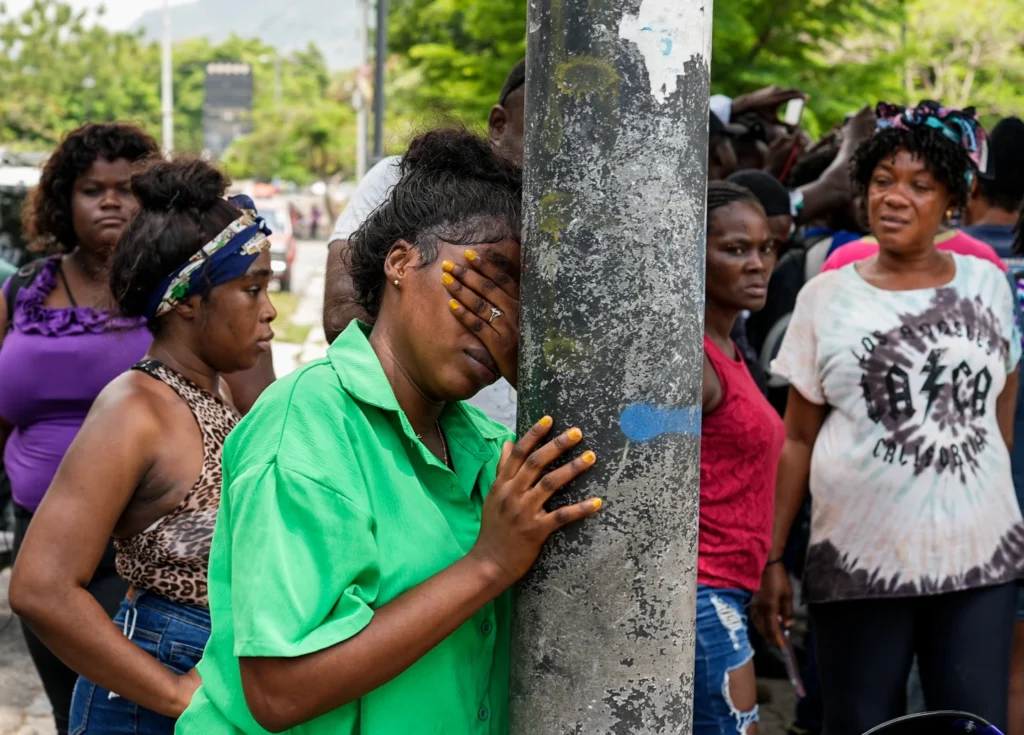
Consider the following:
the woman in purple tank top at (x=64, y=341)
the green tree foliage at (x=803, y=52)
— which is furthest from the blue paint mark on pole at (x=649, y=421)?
the green tree foliage at (x=803, y=52)

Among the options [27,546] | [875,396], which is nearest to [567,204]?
[27,546]

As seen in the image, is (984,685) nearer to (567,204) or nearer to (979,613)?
(979,613)

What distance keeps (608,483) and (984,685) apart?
255 cm

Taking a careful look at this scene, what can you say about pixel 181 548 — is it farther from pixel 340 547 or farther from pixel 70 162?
pixel 70 162

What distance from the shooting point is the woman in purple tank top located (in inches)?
153

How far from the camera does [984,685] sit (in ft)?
12.4

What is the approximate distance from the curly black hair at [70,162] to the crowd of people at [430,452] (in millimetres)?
13

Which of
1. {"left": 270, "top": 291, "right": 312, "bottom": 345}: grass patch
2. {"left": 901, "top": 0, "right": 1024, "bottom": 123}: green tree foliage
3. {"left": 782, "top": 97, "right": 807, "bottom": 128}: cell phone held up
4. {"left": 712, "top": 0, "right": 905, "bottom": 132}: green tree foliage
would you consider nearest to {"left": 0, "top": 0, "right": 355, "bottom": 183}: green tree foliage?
{"left": 270, "top": 291, "right": 312, "bottom": 345}: grass patch

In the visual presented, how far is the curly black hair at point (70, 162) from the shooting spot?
4324 millimetres

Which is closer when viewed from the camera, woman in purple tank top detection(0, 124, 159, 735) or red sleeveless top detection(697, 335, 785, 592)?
red sleeveless top detection(697, 335, 785, 592)

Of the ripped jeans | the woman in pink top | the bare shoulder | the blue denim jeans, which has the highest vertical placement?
the woman in pink top

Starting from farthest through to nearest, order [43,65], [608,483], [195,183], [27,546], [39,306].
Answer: [43,65] → [39,306] → [195,183] → [27,546] → [608,483]

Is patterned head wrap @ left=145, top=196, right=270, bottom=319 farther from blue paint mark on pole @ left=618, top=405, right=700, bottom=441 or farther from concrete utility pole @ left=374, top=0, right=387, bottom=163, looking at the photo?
concrete utility pole @ left=374, top=0, right=387, bottom=163

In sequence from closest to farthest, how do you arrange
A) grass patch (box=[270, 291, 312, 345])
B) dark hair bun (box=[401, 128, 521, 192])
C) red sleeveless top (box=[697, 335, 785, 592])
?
dark hair bun (box=[401, 128, 521, 192]), red sleeveless top (box=[697, 335, 785, 592]), grass patch (box=[270, 291, 312, 345])
